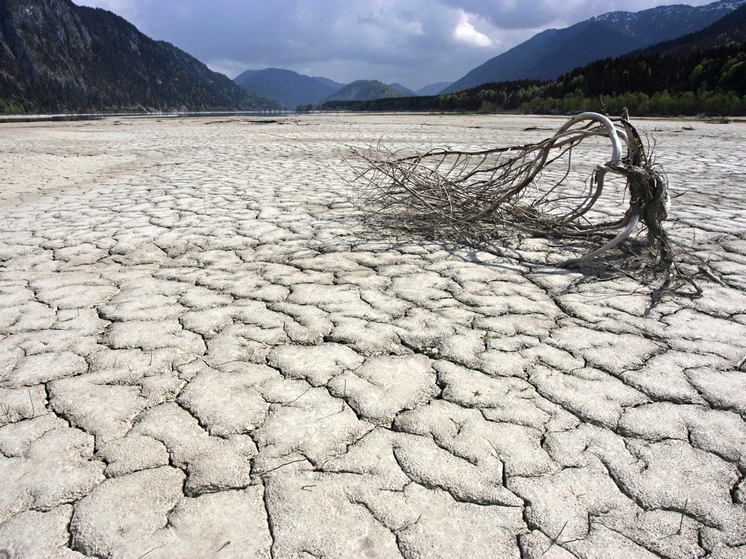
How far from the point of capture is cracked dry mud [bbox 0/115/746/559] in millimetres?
1067

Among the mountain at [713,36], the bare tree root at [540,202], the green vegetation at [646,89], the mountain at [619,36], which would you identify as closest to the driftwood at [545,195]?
the bare tree root at [540,202]

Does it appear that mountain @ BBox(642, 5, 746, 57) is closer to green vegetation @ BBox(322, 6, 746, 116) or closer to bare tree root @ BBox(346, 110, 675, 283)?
green vegetation @ BBox(322, 6, 746, 116)

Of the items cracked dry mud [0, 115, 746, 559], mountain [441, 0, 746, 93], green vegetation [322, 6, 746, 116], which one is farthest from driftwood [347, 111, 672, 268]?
mountain [441, 0, 746, 93]

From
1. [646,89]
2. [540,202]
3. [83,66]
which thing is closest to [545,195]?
[540,202]

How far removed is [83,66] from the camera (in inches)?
4050

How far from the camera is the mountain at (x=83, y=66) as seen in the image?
81.8m

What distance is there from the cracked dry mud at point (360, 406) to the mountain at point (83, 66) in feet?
266

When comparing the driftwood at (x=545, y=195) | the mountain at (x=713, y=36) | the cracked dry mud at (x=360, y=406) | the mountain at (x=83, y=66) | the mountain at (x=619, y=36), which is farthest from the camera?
the mountain at (x=619, y=36)

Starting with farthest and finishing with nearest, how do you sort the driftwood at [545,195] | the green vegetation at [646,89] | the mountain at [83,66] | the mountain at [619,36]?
the mountain at [619,36] < the mountain at [83,66] < the green vegetation at [646,89] < the driftwood at [545,195]

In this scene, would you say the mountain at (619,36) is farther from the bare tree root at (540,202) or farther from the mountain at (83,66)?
the bare tree root at (540,202)

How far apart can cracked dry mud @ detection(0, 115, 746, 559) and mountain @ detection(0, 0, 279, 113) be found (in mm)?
81165

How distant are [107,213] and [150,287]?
2036mm

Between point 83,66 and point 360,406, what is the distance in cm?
13193

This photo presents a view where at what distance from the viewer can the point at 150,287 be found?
2416 mm
